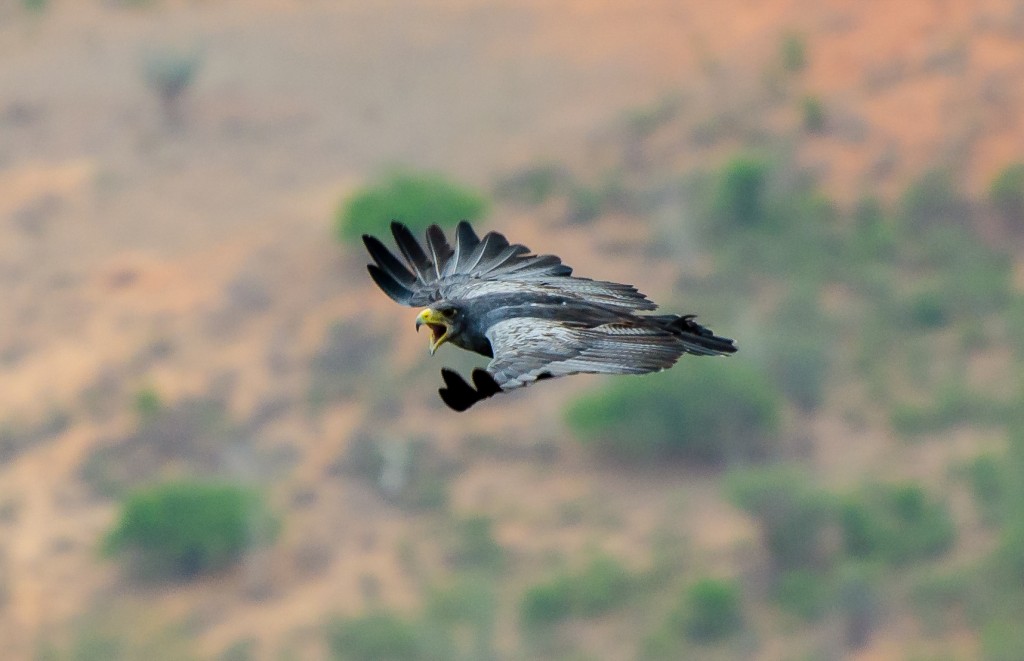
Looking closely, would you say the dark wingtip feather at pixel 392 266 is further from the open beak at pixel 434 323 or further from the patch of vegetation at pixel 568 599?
the patch of vegetation at pixel 568 599

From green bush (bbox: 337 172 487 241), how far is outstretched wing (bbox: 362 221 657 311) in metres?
20.0

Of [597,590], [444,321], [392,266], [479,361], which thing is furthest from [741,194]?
[444,321]

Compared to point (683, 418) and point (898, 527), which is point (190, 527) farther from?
point (898, 527)

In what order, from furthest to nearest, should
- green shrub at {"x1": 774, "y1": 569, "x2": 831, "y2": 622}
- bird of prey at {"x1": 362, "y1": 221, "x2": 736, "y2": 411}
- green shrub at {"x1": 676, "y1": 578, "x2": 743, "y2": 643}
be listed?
green shrub at {"x1": 774, "y1": 569, "x2": 831, "y2": 622} → green shrub at {"x1": 676, "y1": 578, "x2": 743, "y2": 643} → bird of prey at {"x1": 362, "y1": 221, "x2": 736, "y2": 411}

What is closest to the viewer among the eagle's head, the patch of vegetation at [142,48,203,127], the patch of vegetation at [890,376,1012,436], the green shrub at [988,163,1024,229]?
the eagle's head

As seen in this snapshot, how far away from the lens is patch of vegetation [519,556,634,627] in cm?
2767

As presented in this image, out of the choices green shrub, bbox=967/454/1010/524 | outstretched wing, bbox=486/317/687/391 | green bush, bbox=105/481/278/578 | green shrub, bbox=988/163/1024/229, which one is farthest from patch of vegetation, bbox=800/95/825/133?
outstretched wing, bbox=486/317/687/391

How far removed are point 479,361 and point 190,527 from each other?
5.15 metres

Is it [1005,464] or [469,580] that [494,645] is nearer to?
[469,580]

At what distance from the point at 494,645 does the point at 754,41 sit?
1594 cm

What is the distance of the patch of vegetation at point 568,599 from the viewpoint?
27672 mm

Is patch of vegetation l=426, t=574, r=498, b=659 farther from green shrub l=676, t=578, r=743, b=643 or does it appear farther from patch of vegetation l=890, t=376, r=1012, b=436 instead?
patch of vegetation l=890, t=376, r=1012, b=436

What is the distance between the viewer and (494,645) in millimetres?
27469

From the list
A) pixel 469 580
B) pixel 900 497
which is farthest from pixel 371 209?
pixel 900 497
